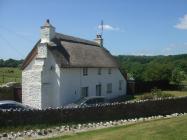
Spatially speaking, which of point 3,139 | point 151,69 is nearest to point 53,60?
point 3,139

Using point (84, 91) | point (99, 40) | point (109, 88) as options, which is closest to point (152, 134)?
point (84, 91)

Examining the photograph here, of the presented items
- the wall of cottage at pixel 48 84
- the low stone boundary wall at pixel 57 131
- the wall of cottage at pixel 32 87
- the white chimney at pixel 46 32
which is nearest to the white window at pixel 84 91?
the wall of cottage at pixel 48 84

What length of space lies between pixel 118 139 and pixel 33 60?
26791 mm

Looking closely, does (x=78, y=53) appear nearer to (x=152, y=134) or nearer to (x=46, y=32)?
(x=46, y=32)

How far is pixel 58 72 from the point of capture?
41.4 metres

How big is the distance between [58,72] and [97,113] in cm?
1166

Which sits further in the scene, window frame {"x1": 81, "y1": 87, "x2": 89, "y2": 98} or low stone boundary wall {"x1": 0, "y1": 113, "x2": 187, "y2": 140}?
window frame {"x1": 81, "y1": 87, "x2": 89, "y2": 98}

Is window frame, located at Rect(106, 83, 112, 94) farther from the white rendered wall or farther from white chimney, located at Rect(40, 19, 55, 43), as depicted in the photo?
white chimney, located at Rect(40, 19, 55, 43)

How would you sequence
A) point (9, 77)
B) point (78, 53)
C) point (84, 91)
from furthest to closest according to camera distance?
1. point (9, 77)
2. point (78, 53)
3. point (84, 91)

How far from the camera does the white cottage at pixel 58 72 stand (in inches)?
1620

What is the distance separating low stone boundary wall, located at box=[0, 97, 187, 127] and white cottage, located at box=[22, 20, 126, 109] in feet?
33.2

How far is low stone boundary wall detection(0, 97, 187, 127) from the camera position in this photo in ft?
88.2

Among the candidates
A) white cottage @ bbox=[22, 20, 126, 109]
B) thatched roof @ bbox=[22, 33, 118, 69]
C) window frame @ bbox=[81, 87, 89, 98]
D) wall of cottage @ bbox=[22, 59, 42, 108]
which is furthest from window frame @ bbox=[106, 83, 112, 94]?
wall of cottage @ bbox=[22, 59, 42, 108]

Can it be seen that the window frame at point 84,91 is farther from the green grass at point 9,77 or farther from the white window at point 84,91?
the green grass at point 9,77
